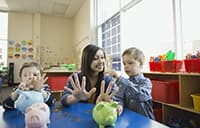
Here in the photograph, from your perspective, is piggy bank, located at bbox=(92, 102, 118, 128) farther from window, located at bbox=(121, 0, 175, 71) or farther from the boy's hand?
window, located at bbox=(121, 0, 175, 71)

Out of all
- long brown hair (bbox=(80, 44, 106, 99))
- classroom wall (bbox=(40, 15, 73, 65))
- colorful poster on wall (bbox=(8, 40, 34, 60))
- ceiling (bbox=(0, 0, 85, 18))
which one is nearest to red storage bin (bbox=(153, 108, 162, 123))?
long brown hair (bbox=(80, 44, 106, 99))

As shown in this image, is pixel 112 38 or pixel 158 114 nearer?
pixel 158 114

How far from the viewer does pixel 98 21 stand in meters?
4.48

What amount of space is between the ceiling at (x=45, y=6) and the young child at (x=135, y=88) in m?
4.10

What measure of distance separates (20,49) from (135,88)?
599 centimetres

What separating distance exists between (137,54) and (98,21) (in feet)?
10.6

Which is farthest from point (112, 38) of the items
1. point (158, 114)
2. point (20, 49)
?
point (20, 49)

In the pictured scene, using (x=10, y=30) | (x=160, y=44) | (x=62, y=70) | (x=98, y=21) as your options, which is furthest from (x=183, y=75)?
(x=10, y=30)

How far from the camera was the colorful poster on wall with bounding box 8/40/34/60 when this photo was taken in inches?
246

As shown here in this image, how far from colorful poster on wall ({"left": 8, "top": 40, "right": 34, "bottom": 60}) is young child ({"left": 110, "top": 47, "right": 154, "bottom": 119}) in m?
5.69

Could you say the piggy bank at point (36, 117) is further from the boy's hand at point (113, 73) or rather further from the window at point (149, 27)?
the window at point (149, 27)

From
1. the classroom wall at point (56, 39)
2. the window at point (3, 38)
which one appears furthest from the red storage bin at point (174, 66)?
the window at point (3, 38)

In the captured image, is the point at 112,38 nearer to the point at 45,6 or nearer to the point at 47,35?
the point at 45,6

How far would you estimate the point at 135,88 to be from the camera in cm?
122
